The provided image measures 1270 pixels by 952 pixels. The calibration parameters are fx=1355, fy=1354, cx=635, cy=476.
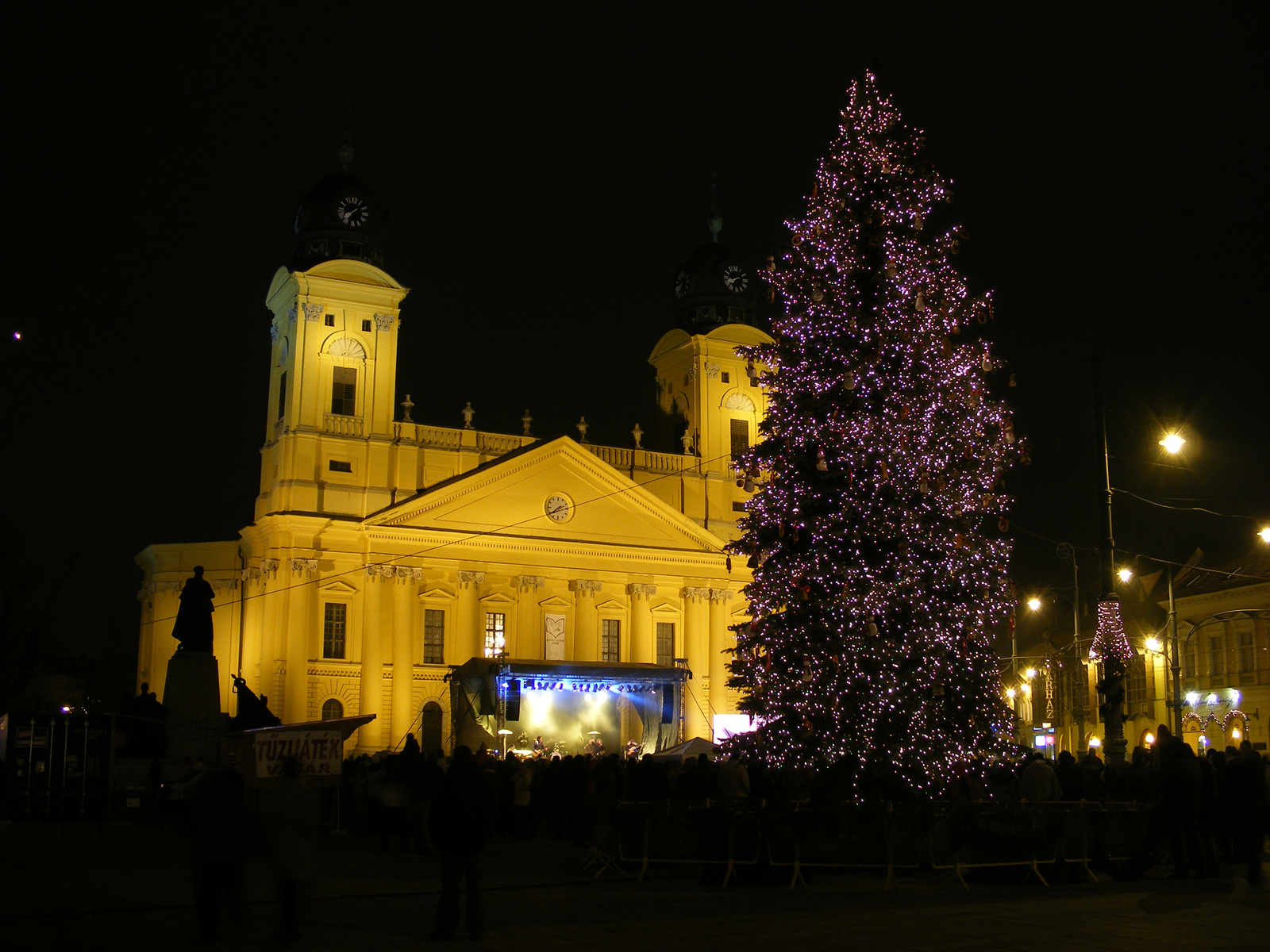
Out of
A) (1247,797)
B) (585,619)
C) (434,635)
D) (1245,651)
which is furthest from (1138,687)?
(1247,797)

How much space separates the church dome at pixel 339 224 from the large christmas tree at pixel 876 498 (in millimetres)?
30745

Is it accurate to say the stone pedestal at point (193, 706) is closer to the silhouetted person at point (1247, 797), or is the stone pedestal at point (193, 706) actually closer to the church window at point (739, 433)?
the silhouetted person at point (1247, 797)

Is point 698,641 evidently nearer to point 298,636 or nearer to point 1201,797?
point 298,636

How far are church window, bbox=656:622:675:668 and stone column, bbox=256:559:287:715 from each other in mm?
12982

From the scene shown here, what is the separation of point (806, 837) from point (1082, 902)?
303 centimetres

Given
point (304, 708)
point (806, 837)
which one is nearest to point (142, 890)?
point (806, 837)

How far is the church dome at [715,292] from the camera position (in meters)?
53.8

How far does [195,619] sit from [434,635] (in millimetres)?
15575

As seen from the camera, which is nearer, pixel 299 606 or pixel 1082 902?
pixel 1082 902

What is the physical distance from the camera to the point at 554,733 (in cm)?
3819

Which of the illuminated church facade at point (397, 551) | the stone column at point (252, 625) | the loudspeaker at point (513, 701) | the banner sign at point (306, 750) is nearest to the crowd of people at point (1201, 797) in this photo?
the banner sign at point (306, 750)

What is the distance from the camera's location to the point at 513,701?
116 feet

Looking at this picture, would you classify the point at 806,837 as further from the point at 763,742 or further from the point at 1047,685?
the point at 1047,685

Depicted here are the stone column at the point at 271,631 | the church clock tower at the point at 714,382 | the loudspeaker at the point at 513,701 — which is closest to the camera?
the loudspeaker at the point at 513,701
